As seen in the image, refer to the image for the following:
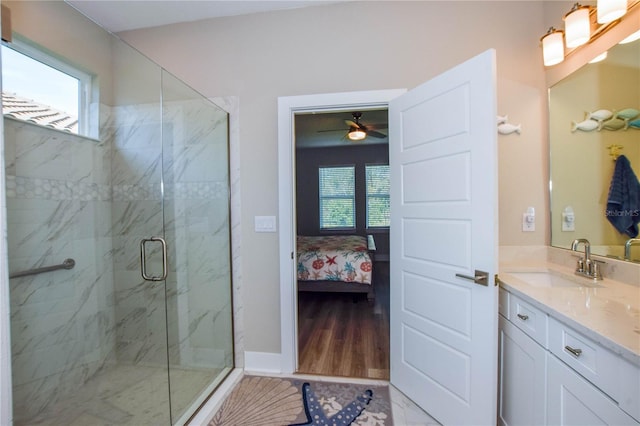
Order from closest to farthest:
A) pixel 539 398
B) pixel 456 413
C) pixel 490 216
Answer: pixel 539 398
pixel 490 216
pixel 456 413

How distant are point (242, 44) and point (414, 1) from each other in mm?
1332

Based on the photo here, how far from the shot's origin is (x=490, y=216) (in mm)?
1271

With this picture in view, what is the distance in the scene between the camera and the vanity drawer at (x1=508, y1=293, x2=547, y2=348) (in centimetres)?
107

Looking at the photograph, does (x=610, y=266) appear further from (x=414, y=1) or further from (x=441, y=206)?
(x=414, y=1)

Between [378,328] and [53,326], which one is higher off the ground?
[53,326]

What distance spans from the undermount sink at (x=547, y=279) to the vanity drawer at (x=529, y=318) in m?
0.21

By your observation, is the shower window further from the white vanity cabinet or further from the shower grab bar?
the white vanity cabinet

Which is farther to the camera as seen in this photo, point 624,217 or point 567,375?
point 624,217

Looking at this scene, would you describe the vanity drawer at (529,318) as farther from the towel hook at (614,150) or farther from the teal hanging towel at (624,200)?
the towel hook at (614,150)

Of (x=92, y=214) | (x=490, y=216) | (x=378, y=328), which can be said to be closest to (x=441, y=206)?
(x=490, y=216)

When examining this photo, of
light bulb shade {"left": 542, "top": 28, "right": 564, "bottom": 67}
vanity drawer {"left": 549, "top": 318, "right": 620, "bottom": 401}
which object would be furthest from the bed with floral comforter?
light bulb shade {"left": 542, "top": 28, "right": 564, "bottom": 67}

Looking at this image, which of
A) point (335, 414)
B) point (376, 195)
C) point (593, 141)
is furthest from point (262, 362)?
point (376, 195)

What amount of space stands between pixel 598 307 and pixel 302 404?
5.38 feet

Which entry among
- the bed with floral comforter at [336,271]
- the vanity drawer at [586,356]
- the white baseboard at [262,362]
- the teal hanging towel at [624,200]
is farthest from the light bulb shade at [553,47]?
the white baseboard at [262,362]
